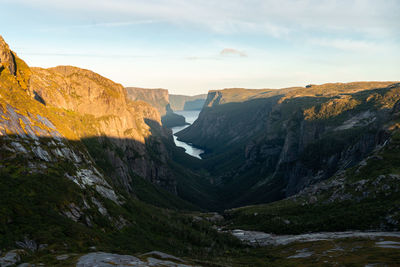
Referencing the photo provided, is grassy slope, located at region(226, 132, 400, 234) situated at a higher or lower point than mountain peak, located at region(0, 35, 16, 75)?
lower

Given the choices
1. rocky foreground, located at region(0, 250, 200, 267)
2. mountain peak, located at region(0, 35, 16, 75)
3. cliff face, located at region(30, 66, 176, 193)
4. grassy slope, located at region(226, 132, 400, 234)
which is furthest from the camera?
cliff face, located at region(30, 66, 176, 193)

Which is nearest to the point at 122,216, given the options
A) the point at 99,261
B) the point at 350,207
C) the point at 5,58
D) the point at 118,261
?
the point at 118,261

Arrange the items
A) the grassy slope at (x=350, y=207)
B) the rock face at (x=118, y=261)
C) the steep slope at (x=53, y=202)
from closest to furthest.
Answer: the rock face at (x=118, y=261) → the steep slope at (x=53, y=202) → the grassy slope at (x=350, y=207)

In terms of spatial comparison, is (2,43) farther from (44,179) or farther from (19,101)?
(44,179)

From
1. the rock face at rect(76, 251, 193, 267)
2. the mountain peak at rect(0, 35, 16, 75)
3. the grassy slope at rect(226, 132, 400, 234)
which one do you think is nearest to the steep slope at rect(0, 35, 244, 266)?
the mountain peak at rect(0, 35, 16, 75)

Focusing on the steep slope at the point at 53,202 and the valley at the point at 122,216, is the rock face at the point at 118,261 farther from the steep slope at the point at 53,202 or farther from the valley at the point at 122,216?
the steep slope at the point at 53,202

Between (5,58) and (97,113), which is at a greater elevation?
(5,58)

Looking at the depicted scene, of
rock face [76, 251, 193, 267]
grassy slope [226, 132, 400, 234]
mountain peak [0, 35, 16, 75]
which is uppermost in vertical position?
mountain peak [0, 35, 16, 75]

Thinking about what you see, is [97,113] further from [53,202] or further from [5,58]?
[53,202]

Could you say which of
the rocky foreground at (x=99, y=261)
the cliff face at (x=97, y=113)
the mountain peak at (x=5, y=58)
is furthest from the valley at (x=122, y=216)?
the cliff face at (x=97, y=113)

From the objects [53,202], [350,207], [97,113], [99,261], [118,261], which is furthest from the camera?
[97,113]

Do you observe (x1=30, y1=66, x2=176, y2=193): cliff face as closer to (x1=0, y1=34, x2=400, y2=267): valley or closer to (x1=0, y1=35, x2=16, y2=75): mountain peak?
(x1=0, y1=34, x2=400, y2=267): valley
